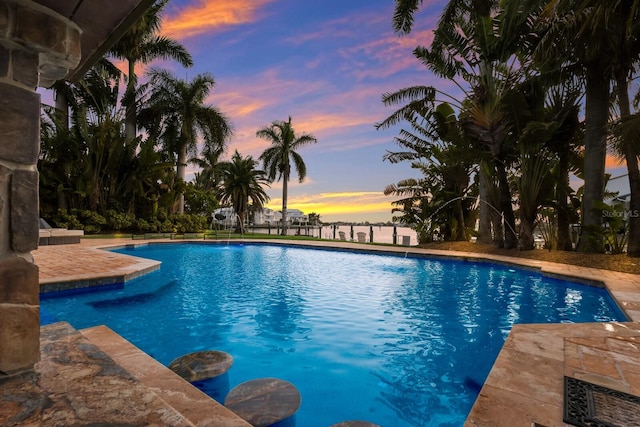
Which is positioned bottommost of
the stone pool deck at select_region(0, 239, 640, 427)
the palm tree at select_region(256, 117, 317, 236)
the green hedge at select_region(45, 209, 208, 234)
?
the stone pool deck at select_region(0, 239, 640, 427)

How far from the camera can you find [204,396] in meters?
2.44

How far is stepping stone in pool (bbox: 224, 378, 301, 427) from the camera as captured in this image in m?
2.63

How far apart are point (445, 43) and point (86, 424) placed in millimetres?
15343

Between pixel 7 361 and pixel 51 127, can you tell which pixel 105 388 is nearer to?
pixel 7 361

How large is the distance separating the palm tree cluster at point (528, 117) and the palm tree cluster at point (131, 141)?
13.7 meters

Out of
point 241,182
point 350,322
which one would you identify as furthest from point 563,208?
point 241,182

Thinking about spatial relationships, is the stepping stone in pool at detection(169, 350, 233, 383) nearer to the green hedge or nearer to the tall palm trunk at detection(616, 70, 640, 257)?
the tall palm trunk at detection(616, 70, 640, 257)

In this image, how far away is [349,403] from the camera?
11.9 feet

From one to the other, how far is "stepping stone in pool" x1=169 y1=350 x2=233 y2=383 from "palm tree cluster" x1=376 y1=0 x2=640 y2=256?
899cm

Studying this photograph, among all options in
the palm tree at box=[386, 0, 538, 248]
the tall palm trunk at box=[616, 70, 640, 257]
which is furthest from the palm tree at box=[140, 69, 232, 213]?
the tall palm trunk at box=[616, 70, 640, 257]

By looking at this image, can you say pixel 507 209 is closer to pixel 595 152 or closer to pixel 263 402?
pixel 595 152

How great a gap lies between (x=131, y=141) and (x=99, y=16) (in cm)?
2008

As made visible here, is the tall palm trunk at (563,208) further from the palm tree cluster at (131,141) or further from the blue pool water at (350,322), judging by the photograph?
the palm tree cluster at (131,141)

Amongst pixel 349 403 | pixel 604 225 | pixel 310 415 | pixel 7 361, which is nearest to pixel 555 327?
pixel 349 403
